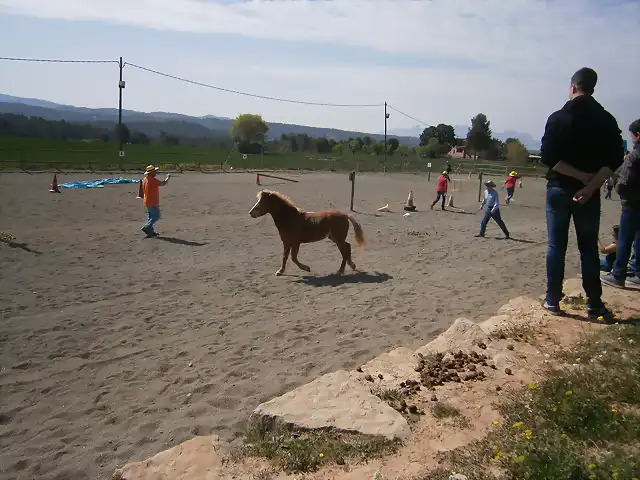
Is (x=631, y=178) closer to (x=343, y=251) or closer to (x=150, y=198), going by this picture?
(x=343, y=251)

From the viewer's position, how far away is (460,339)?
5223mm

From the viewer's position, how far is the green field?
33094 mm

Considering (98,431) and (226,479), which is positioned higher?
(226,479)

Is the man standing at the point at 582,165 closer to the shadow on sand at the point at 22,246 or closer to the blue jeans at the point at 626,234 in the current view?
the blue jeans at the point at 626,234

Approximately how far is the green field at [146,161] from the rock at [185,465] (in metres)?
31.3

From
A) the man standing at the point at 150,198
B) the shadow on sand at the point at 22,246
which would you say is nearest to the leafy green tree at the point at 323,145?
the man standing at the point at 150,198

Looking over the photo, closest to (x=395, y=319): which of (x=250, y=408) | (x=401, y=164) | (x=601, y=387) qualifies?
(x=250, y=408)

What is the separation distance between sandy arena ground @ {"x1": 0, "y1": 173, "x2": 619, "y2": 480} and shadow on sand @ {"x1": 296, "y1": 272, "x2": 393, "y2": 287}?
0.18 ft

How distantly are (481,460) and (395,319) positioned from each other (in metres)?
4.39

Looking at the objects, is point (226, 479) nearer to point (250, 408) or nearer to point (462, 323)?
point (250, 408)

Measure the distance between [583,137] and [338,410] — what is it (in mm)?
3272

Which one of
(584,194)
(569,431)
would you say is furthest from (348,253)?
(569,431)

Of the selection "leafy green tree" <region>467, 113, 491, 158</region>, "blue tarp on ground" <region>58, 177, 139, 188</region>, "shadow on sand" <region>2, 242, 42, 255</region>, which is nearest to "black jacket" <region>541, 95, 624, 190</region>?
"shadow on sand" <region>2, 242, 42, 255</region>

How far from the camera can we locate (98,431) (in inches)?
191
